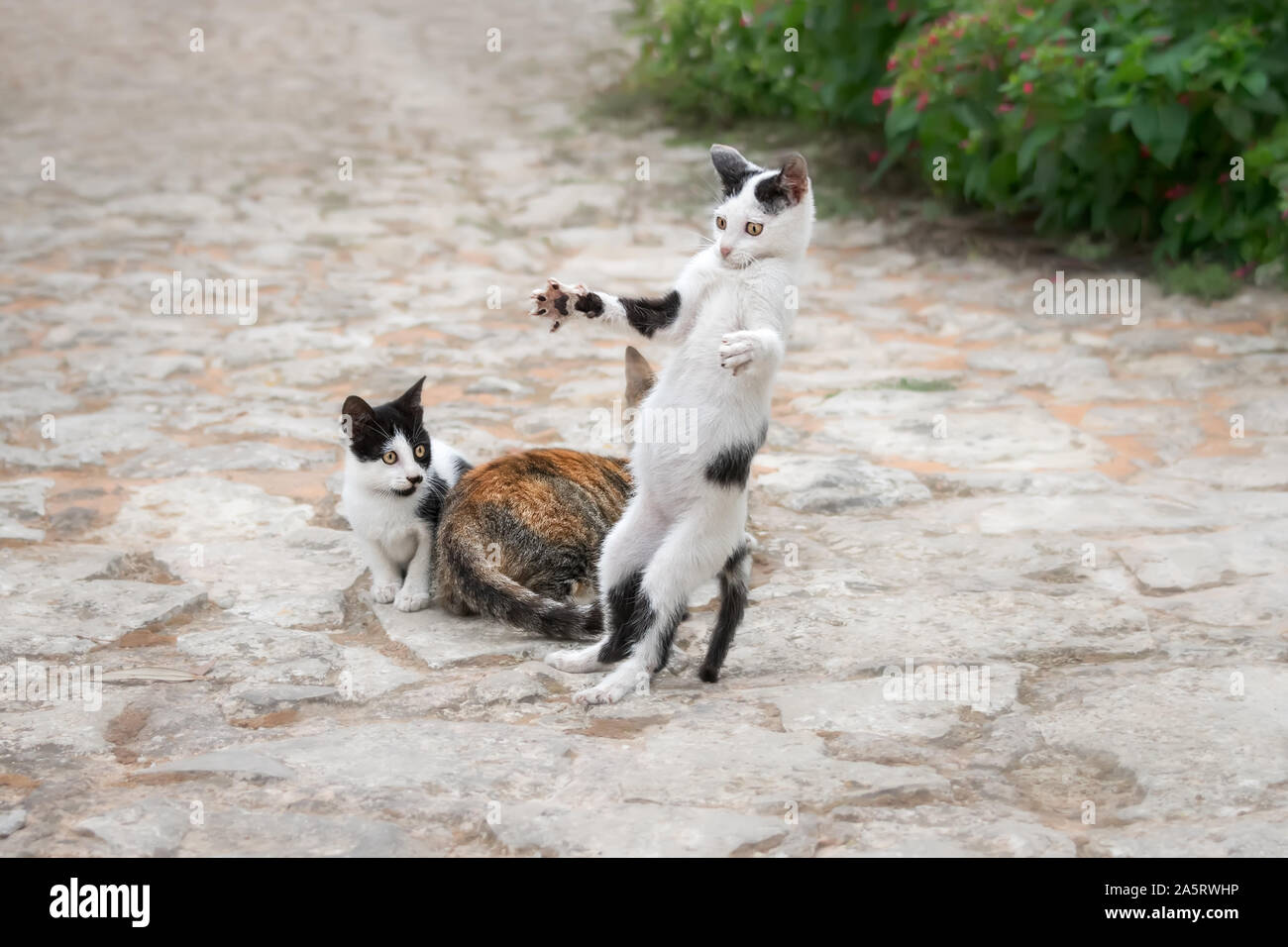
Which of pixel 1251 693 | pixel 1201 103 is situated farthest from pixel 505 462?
pixel 1201 103

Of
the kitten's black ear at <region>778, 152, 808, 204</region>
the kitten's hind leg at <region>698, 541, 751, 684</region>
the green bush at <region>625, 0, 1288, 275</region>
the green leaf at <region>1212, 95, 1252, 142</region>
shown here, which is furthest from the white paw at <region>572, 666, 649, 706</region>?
the green leaf at <region>1212, 95, 1252, 142</region>

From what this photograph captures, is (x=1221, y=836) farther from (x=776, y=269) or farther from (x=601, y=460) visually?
(x=601, y=460)

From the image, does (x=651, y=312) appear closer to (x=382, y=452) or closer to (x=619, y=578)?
(x=619, y=578)

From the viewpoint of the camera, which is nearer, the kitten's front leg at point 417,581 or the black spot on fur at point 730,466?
the black spot on fur at point 730,466

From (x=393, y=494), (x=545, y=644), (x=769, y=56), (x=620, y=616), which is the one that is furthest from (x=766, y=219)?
(x=769, y=56)

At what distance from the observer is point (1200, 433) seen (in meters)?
6.38

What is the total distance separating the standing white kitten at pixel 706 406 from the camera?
3910 mm

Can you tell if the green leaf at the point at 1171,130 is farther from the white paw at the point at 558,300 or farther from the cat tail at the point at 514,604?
the white paw at the point at 558,300

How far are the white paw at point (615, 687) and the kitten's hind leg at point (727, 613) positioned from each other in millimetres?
231

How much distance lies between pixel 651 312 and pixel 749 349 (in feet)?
1.62

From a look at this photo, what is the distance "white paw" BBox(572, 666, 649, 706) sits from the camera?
12.8 ft

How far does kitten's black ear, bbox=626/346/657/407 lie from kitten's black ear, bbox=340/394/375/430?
3.29 ft

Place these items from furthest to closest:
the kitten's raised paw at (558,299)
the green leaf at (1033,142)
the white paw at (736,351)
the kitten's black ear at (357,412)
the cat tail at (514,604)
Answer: the green leaf at (1033,142)
the kitten's black ear at (357,412)
the cat tail at (514,604)
the kitten's raised paw at (558,299)
the white paw at (736,351)
